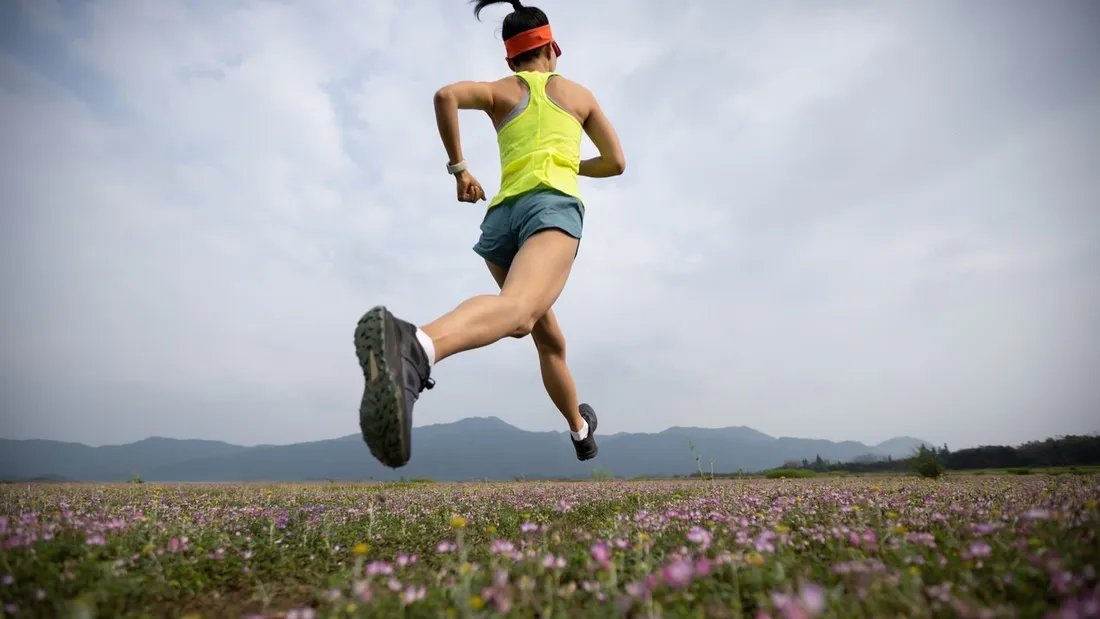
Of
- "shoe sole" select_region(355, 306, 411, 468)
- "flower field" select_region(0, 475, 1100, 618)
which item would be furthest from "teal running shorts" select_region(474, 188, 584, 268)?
"flower field" select_region(0, 475, 1100, 618)

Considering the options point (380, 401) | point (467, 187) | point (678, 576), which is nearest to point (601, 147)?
point (467, 187)

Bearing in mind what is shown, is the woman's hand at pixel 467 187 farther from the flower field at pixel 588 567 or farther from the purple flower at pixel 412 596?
the purple flower at pixel 412 596

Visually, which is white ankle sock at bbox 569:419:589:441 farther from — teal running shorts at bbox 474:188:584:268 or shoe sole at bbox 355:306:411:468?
shoe sole at bbox 355:306:411:468

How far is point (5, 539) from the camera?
96.5 inches

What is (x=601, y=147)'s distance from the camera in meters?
4.96

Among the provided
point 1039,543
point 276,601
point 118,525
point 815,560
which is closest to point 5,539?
point 118,525

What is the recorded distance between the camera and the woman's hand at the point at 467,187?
4.34 metres

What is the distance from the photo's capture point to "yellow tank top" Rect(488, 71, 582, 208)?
4000 mm

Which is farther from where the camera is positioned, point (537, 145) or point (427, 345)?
point (537, 145)

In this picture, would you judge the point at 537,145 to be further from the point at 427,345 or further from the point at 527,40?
the point at 427,345

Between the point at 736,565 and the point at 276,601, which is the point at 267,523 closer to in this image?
the point at 276,601

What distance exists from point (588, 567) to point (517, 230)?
2.48 meters

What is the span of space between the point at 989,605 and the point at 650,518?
2000mm

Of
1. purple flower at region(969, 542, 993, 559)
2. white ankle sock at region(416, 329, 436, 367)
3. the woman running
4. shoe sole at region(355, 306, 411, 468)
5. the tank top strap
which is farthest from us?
the tank top strap
